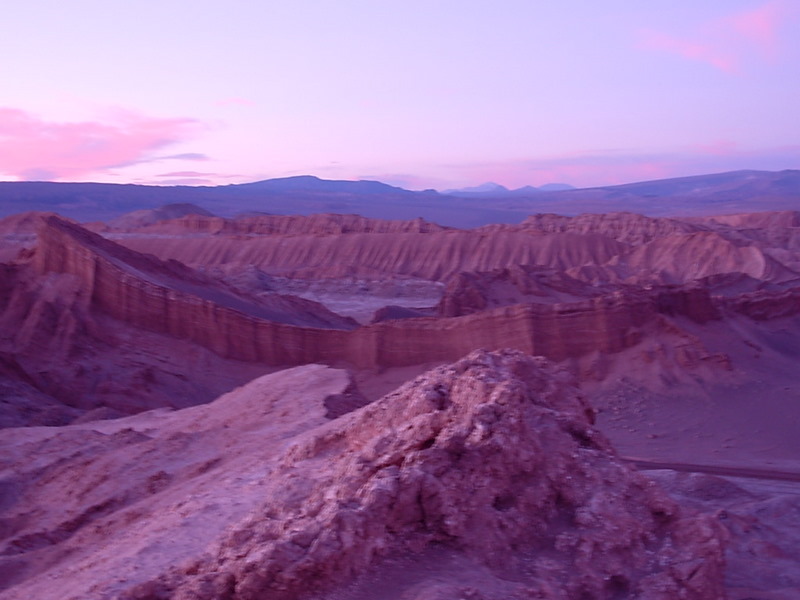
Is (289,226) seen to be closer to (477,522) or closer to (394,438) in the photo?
(394,438)

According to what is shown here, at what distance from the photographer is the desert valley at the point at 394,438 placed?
170 inches

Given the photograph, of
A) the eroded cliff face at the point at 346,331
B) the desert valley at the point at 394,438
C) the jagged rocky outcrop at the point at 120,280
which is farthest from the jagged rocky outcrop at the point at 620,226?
the eroded cliff face at the point at 346,331

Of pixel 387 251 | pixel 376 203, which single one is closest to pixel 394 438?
pixel 387 251

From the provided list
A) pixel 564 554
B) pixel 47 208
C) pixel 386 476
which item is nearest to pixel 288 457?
pixel 386 476

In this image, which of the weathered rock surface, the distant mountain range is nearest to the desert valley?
the weathered rock surface

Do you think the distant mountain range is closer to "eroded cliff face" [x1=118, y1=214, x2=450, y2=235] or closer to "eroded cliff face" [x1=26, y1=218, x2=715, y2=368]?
"eroded cliff face" [x1=118, y1=214, x2=450, y2=235]

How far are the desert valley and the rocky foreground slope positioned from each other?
14mm

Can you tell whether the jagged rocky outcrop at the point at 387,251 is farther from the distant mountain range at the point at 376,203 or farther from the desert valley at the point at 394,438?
the distant mountain range at the point at 376,203

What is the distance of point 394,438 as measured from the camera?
4.84 meters

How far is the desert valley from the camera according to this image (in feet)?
14.2

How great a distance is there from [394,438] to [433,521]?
591 mm

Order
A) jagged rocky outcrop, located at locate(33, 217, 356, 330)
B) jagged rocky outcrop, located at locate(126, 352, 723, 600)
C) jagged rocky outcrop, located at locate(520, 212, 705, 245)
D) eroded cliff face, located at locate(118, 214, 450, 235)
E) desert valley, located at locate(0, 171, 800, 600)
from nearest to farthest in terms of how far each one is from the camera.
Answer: jagged rocky outcrop, located at locate(126, 352, 723, 600) → desert valley, located at locate(0, 171, 800, 600) → jagged rocky outcrop, located at locate(33, 217, 356, 330) → jagged rocky outcrop, located at locate(520, 212, 705, 245) → eroded cliff face, located at locate(118, 214, 450, 235)

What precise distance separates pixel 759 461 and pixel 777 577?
6986mm

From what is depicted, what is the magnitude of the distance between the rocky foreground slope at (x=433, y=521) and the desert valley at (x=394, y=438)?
1cm
